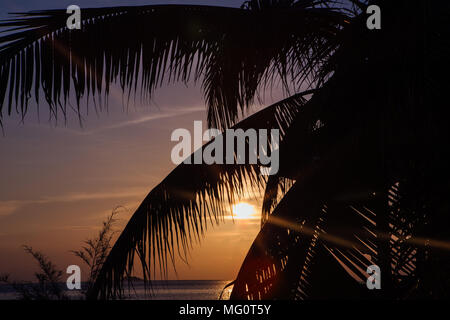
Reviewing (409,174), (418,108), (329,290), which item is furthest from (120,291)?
(418,108)

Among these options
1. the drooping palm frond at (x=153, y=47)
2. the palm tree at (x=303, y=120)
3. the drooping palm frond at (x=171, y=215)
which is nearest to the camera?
the palm tree at (x=303, y=120)

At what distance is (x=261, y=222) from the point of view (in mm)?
4543

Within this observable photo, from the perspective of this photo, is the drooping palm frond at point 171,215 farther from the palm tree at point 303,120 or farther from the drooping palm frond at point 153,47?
the drooping palm frond at point 153,47

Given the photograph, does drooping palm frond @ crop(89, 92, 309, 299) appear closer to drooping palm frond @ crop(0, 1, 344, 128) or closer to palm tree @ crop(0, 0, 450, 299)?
palm tree @ crop(0, 0, 450, 299)

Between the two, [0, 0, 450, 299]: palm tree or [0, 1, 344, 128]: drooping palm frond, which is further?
[0, 1, 344, 128]: drooping palm frond

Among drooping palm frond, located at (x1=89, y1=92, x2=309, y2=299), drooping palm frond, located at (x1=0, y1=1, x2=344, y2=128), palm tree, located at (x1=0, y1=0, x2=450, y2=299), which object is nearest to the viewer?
palm tree, located at (x1=0, y1=0, x2=450, y2=299)

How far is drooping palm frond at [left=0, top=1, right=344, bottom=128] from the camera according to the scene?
3291 mm

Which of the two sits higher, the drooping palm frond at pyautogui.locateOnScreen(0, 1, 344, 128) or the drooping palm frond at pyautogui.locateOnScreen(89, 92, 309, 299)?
the drooping palm frond at pyautogui.locateOnScreen(0, 1, 344, 128)

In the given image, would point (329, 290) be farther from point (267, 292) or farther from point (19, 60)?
point (19, 60)

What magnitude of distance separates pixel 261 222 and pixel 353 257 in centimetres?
132

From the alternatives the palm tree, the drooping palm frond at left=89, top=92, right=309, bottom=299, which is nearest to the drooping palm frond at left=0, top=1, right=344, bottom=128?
the palm tree

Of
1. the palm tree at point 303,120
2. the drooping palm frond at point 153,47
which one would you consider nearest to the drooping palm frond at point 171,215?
the palm tree at point 303,120

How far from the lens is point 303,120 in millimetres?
2627

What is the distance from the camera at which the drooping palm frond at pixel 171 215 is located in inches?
168
